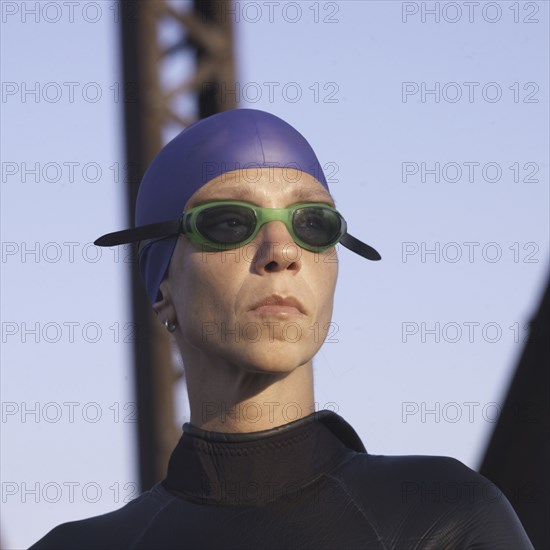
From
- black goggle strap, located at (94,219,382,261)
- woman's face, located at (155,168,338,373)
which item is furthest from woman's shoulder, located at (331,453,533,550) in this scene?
black goggle strap, located at (94,219,382,261)

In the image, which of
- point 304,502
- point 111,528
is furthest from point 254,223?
point 111,528

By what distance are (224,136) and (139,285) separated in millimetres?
1867

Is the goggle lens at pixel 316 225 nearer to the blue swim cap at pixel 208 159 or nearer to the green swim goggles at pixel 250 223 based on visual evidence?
the green swim goggles at pixel 250 223

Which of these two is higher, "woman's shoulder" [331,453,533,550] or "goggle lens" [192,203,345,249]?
"goggle lens" [192,203,345,249]

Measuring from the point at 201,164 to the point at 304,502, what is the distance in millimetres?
742

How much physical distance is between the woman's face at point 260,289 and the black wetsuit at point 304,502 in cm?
20

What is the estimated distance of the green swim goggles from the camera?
2.43 m

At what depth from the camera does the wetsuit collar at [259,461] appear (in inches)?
97.1

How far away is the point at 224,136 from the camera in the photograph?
2.61 m

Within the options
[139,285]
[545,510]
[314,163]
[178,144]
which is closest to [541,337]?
[545,510]

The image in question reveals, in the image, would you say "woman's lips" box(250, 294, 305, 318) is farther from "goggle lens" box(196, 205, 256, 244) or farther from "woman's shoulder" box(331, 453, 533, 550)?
"woman's shoulder" box(331, 453, 533, 550)

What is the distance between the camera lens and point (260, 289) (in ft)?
7.77

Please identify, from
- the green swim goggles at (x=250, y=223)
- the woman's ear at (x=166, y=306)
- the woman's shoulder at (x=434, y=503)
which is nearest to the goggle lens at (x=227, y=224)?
the green swim goggles at (x=250, y=223)

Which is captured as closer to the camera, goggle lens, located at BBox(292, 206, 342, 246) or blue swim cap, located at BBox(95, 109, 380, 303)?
goggle lens, located at BBox(292, 206, 342, 246)
